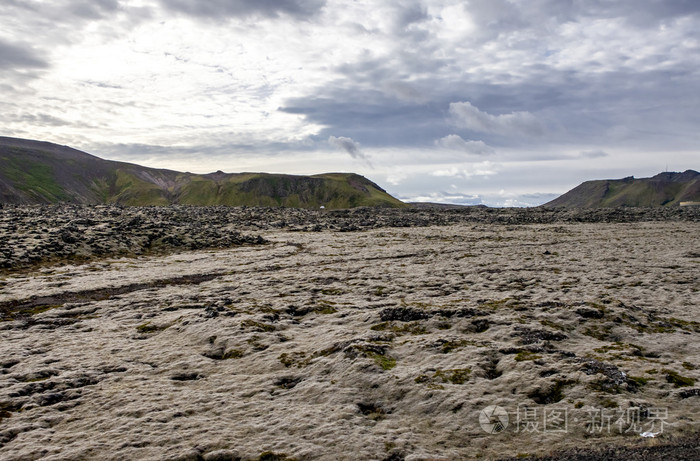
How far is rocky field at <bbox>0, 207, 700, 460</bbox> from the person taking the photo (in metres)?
8.12

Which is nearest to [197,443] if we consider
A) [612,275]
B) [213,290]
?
[213,290]

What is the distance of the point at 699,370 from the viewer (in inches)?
401

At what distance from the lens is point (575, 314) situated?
48.1ft

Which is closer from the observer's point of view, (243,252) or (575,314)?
(575,314)

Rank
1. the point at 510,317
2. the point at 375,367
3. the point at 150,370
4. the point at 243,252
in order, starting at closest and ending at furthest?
the point at 375,367 < the point at 150,370 < the point at 510,317 < the point at 243,252

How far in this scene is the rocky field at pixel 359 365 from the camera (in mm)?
8125

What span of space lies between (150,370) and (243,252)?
1111 inches

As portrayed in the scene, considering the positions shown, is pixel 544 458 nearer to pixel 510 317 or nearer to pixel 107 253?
pixel 510 317

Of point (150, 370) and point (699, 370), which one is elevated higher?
point (699, 370)

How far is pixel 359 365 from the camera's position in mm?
11094

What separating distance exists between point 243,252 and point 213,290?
17.5 meters

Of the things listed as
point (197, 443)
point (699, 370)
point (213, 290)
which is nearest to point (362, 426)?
point (197, 443)

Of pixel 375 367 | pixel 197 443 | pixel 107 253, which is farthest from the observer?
pixel 107 253

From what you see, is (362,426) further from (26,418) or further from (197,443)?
(26,418)
